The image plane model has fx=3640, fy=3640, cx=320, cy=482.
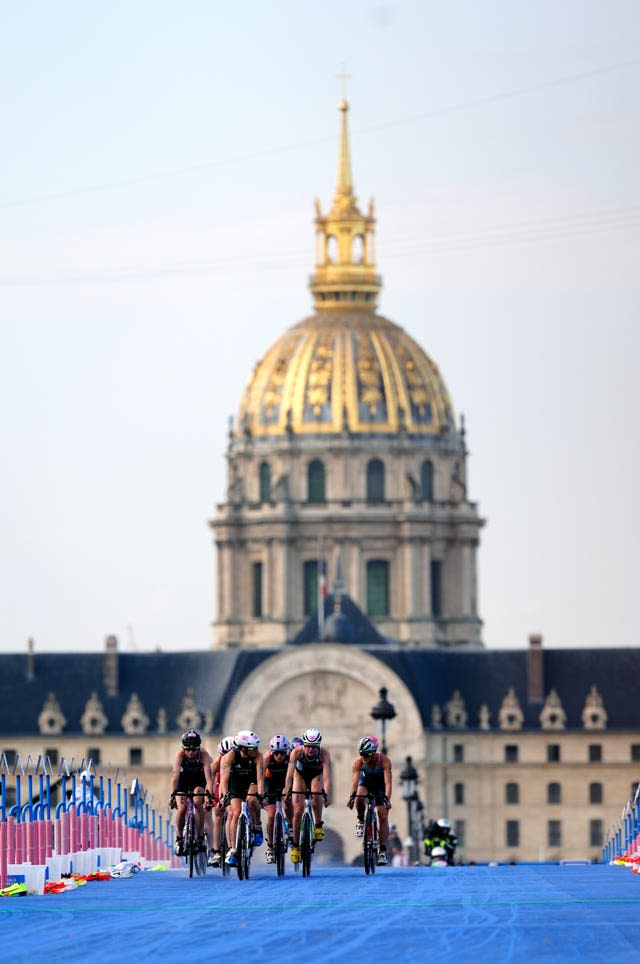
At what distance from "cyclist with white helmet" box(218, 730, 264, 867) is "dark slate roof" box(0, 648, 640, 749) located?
→ 420 ft

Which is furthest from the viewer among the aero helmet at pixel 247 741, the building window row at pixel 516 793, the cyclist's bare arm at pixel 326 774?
the building window row at pixel 516 793

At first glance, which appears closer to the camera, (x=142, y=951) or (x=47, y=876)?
(x=142, y=951)

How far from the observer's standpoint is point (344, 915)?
3988 centimetres

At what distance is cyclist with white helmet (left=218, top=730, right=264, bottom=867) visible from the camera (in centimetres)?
4888

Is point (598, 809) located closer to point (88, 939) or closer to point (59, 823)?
point (59, 823)

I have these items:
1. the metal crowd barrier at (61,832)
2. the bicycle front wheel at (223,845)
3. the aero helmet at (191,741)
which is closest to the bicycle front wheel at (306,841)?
the bicycle front wheel at (223,845)

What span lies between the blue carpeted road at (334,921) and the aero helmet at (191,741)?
2075 mm

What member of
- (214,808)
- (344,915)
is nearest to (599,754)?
(214,808)

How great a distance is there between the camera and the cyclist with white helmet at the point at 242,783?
160 feet

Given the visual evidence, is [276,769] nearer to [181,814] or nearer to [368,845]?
[368,845]

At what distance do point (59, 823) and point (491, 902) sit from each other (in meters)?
11.0

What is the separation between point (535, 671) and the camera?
181875 millimetres

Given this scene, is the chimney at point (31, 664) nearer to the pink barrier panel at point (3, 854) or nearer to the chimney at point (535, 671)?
the chimney at point (535, 671)

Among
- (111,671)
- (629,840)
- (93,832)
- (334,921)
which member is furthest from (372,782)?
(111,671)
